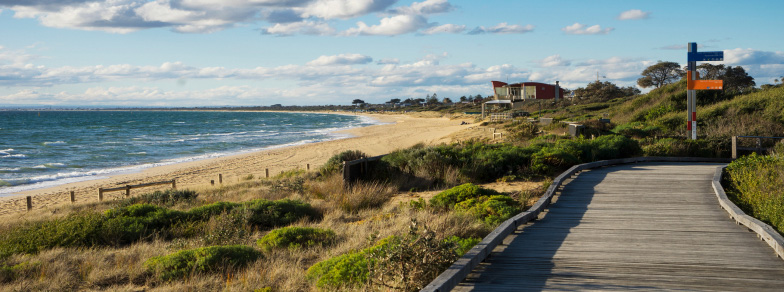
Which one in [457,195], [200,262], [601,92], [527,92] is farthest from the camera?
[601,92]

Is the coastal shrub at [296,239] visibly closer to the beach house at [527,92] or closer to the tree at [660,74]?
the beach house at [527,92]

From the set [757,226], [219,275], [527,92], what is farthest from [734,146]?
[527,92]

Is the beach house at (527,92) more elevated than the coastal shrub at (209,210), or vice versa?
the beach house at (527,92)

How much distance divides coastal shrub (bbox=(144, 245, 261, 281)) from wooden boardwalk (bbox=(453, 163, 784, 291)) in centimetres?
336

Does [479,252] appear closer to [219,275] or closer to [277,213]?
[219,275]

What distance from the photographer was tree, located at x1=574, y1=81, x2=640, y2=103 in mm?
68000

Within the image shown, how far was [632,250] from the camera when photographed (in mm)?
6336

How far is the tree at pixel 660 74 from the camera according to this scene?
69419mm

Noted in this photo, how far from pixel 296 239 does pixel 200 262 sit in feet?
5.74

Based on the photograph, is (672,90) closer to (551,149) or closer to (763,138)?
(763,138)

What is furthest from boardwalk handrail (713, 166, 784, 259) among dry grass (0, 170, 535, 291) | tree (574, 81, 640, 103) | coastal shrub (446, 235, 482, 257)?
tree (574, 81, 640, 103)

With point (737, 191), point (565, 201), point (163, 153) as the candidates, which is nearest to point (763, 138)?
point (737, 191)

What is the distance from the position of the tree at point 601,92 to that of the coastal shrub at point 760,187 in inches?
2175

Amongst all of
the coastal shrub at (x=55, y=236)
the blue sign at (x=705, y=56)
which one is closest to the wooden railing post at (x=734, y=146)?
the blue sign at (x=705, y=56)
